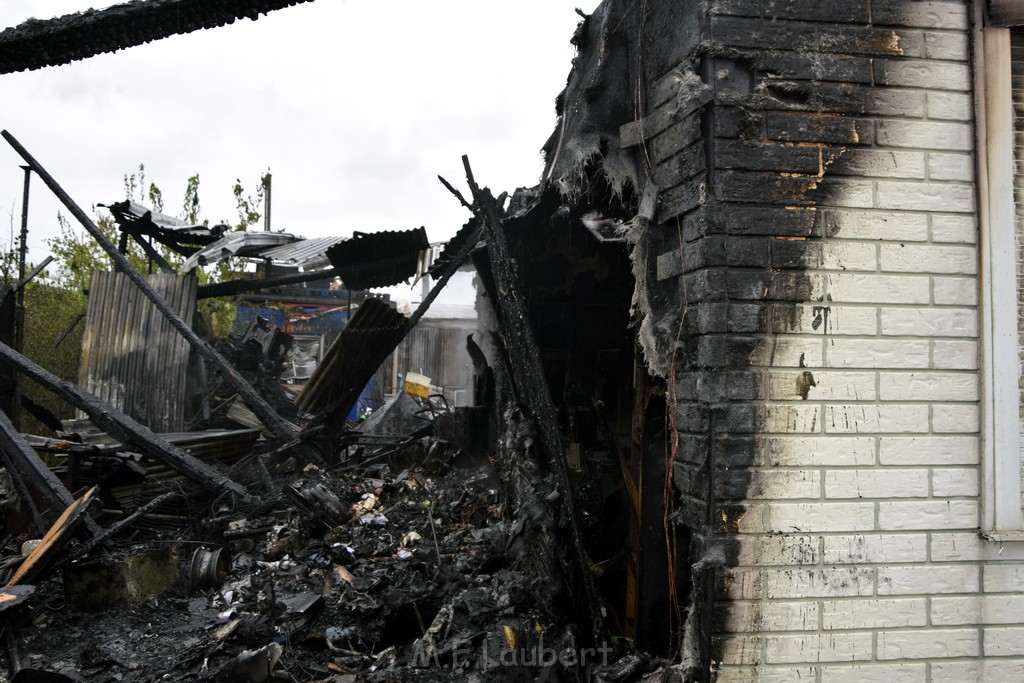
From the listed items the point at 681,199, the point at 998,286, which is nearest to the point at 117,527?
the point at 681,199

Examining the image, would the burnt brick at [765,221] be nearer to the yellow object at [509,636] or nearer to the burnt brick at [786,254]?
the burnt brick at [786,254]

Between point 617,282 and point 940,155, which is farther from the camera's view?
point 617,282

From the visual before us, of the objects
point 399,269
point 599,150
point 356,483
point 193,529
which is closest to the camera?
point 599,150

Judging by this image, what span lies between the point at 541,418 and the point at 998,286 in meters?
2.40

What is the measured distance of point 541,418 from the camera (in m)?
4.00

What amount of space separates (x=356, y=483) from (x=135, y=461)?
237 cm

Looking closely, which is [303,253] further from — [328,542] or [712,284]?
[712,284]

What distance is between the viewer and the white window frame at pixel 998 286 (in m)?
2.38

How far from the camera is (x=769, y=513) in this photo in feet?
7.64

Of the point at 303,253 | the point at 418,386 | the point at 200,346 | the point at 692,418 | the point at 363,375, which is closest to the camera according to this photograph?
the point at 692,418

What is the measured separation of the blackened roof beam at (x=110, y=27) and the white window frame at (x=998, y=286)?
3.15 m

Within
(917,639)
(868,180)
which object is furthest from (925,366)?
(917,639)

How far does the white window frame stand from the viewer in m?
2.38

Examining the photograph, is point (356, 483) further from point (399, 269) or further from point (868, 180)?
point (868, 180)
